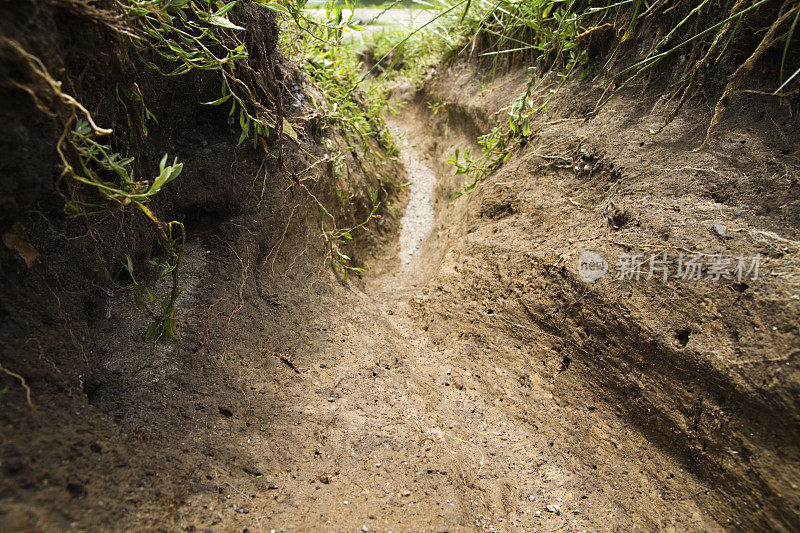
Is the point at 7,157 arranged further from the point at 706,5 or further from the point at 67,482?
the point at 706,5

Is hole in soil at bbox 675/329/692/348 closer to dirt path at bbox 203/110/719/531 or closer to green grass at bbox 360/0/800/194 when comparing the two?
dirt path at bbox 203/110/719/531

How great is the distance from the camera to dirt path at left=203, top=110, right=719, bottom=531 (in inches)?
49.0

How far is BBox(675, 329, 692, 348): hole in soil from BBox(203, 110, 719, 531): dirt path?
0.33 meters

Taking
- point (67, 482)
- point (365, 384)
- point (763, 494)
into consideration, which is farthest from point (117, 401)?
point (763, 494)

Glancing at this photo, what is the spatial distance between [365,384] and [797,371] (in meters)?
1.27

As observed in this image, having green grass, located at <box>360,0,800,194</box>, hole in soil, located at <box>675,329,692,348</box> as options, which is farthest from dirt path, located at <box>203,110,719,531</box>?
green grass, located at <box>360,0,800,194</box>

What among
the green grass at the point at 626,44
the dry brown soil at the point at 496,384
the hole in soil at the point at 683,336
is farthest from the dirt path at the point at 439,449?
the green grass at the point at 626,44

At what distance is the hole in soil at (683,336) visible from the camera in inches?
53.7

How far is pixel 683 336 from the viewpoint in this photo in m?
1.38

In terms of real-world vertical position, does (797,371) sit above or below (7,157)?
below

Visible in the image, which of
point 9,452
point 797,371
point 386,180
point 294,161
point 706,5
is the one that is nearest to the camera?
point 9,452

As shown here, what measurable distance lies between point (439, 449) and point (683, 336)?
848mm

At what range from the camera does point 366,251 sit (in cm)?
271

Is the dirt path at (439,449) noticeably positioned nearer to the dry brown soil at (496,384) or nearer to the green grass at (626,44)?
the dry brown soil at (496,384)
